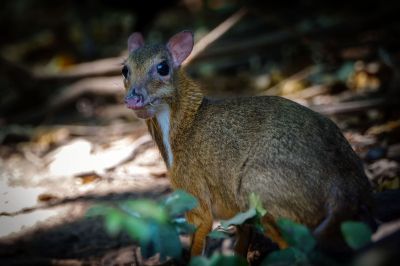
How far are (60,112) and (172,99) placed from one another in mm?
5046

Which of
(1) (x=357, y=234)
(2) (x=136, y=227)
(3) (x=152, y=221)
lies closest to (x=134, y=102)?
(3) (x=152, y=221)

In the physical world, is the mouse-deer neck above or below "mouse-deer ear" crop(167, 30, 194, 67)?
below

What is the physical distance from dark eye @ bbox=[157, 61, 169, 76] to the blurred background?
141 centimetres

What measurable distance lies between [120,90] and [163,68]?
4137 millimetres

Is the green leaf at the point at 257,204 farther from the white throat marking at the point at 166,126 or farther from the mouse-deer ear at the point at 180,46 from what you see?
the mouse-deer ear at the point at 180,46

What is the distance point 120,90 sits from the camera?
819cm

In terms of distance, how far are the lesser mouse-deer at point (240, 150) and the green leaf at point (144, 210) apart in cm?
104

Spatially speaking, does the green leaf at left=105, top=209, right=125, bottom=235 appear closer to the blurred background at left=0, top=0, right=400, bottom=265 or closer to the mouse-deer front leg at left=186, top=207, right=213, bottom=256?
the mouse-deer front leg at left=186, top=207, right=213, bottom=256

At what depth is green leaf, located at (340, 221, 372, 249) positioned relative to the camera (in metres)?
2.71

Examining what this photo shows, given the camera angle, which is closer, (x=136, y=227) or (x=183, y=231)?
(x=136, y=227)

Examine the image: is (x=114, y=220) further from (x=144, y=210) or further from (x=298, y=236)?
(x=298, y=236)

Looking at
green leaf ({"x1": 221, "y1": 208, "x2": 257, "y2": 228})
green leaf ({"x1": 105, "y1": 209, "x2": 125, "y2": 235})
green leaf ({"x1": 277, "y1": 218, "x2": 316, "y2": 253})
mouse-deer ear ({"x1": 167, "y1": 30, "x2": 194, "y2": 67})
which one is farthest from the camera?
mouse-deer ear ({"x1": 167, "y1": 30, "x2": 194, "y2": 67})

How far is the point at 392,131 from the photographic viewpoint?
5.79 meters

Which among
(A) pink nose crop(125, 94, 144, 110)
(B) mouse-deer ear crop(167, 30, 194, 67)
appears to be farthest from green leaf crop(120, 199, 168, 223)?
(B) mouse-deer ear crop(167, 30, 194, 67)
